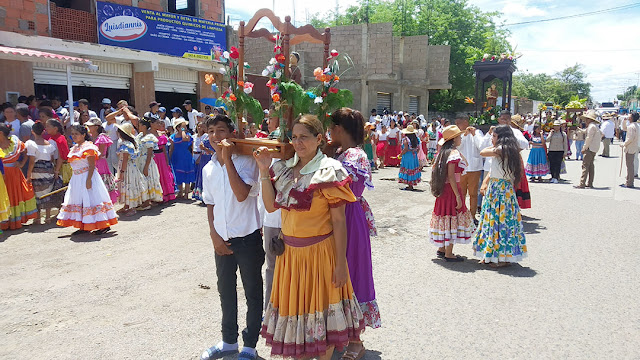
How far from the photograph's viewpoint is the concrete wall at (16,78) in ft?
40.2

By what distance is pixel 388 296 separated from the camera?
4.73m

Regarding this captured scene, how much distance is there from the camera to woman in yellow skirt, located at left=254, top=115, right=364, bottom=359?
2.98 metres

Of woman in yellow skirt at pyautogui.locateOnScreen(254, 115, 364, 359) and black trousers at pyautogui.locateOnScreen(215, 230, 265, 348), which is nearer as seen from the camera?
woman in yellow skirt at pyautogui.locateOnScreen(254, 115, 364, 359)

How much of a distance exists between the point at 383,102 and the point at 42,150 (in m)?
20.4

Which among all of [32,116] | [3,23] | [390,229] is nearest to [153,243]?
[390,229]

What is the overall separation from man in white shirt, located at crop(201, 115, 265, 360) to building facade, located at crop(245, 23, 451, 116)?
17481 mm

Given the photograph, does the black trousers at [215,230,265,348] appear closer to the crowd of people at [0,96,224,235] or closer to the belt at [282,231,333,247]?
the belt at [282,231,333,247]

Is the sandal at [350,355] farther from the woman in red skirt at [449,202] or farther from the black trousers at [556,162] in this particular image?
the black trousers at [556,162]

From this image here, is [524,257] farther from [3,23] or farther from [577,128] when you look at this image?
[577,128]

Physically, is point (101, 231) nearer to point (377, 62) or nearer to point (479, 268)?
point (479, 268)

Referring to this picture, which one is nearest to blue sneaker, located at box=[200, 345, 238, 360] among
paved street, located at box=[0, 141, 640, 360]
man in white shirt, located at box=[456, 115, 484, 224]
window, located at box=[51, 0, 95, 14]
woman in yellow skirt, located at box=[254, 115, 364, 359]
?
paved street, located at box=[0, 141, 640, 360]

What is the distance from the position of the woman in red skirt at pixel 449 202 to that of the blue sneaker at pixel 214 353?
3.36 metres

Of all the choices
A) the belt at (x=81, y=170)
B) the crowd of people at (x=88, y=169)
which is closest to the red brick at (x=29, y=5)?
the crowd of people at (x=88, y=169)

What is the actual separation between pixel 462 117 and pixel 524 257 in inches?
101
